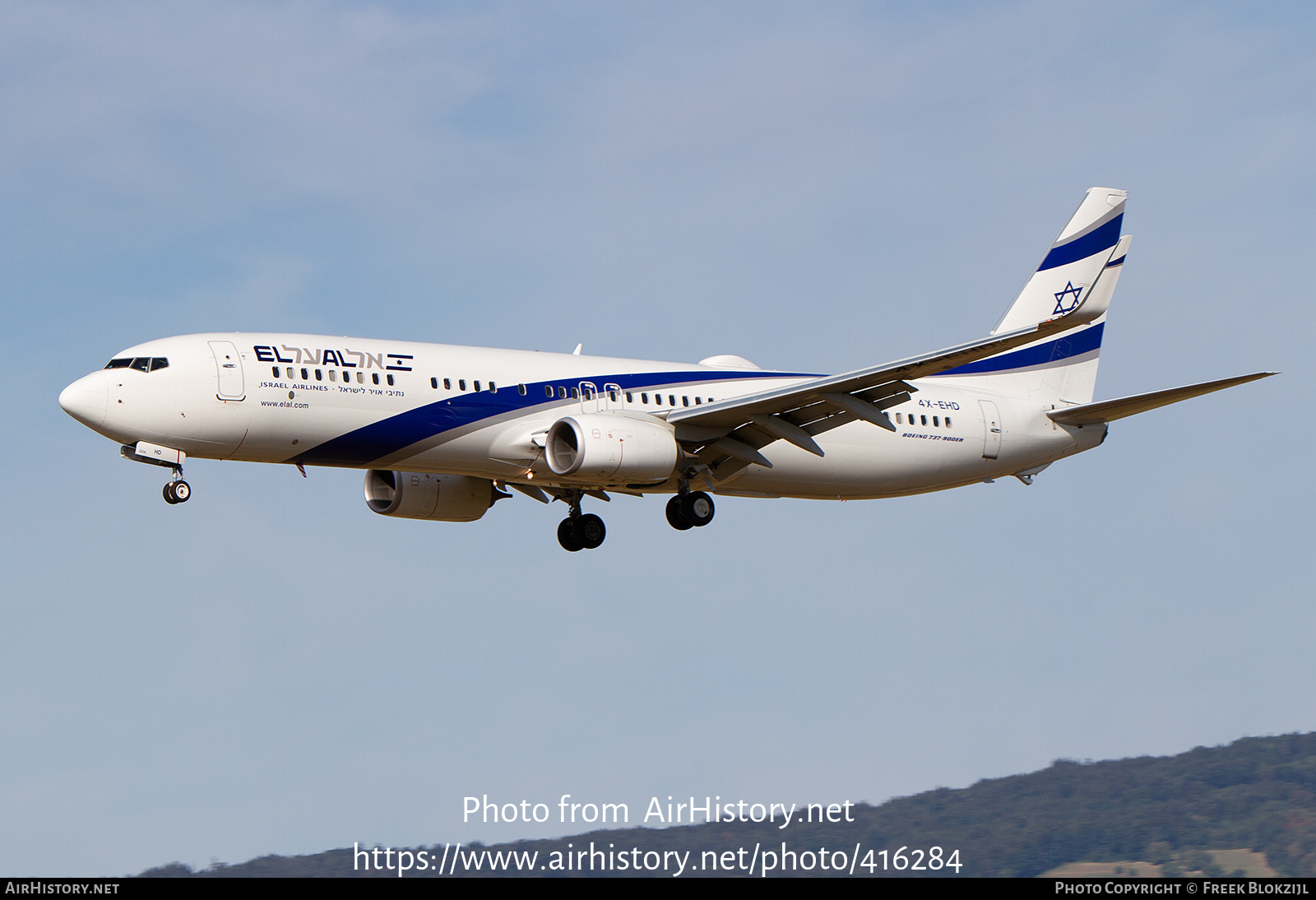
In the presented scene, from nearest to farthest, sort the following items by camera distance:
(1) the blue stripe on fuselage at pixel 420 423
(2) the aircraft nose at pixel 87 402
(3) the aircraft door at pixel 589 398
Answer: (2) the aircraft nose at pixel 87 402
(1) the blue stripe on fuselage at pixel 420 423
(3) the aircraft door at pixel 589 398

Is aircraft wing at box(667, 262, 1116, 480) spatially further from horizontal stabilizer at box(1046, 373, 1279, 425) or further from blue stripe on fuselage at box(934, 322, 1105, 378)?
blue stripe on fuselage at box(934, 322, 1105, 378)

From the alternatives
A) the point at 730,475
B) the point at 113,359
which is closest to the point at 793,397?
the point at 730,475

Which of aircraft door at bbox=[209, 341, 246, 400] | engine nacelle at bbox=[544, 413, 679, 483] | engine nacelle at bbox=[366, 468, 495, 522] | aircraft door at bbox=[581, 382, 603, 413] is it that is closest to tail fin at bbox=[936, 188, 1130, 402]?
engine nacelle at bbox=[544, 413, 679, 483]

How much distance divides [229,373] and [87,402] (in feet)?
9.54

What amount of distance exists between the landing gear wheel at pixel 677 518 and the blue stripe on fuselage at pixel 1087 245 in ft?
48.0

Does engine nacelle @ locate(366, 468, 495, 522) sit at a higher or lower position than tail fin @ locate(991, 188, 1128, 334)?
lower

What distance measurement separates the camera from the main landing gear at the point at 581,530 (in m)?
39.8

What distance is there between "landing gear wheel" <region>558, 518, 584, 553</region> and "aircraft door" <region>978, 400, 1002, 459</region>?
37.5 feet

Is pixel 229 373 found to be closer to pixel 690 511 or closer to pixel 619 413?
pixel 619 413

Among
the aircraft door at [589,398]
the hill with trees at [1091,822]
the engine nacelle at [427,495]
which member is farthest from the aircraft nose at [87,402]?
the hill with trees at [1091,822]

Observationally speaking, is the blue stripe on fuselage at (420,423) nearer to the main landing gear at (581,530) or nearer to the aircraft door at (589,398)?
the aircraft door at (589,398)

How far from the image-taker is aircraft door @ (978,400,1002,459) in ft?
136

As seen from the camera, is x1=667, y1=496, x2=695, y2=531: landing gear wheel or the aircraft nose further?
x1=667, y1=496, x2=695, y2=531: landing gear wheel
